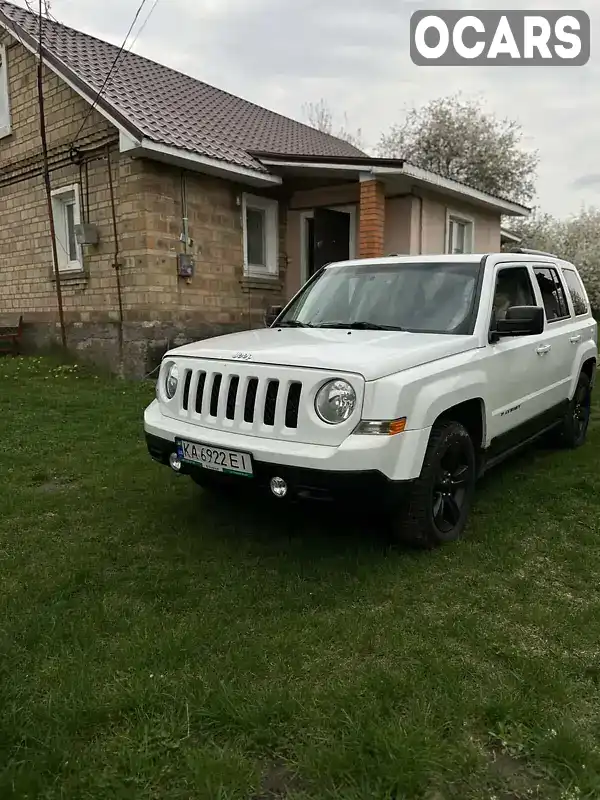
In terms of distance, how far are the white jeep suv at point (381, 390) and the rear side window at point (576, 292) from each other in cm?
87

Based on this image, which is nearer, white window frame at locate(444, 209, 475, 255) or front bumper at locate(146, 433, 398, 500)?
front bumper at locate(146, 433, 398, 500)

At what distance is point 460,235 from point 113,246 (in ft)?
23.5

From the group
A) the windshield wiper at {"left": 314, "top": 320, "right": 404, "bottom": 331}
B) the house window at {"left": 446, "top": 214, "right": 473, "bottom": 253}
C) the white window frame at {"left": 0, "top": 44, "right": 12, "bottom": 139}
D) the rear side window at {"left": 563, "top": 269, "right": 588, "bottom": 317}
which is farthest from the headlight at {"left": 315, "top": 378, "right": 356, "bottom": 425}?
the white window frame at {"left": 0, "top": 44, "right": 12, "bottom": 139}

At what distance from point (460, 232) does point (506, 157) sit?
795 inches

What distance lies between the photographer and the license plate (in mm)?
3225

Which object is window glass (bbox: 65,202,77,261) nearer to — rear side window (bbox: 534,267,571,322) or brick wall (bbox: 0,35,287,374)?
brick wall (bbox: 0,35,287,374)

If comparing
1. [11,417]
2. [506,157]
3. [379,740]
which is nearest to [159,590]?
[379,740]

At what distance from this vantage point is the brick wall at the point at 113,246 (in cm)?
952

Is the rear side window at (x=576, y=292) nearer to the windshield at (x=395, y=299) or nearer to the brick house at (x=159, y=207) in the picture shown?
the windshield at (x=395, y=299)

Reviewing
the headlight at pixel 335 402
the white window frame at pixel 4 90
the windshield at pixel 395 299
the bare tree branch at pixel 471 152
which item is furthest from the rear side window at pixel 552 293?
the bare tree branch at pixel 471 152

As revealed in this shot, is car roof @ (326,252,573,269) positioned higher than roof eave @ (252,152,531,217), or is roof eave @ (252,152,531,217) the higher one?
roof eave @ (252,152,531,217)

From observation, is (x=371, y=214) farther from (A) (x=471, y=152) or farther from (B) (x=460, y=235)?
(A) (x=471, y=152)

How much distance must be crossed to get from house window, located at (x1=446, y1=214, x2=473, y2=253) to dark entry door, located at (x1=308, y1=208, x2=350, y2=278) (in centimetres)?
228

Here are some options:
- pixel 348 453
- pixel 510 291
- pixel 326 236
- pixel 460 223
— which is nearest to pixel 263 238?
pixel 326 236
